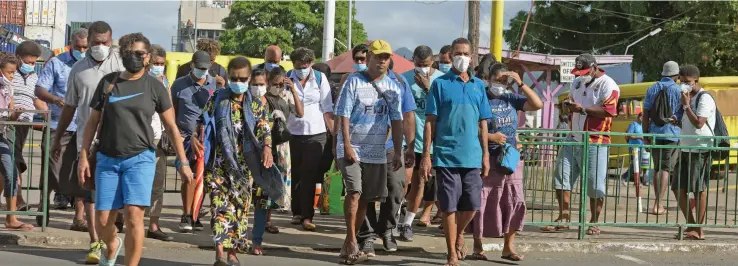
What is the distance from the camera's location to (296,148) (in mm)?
11484

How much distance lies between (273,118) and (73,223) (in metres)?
2.19

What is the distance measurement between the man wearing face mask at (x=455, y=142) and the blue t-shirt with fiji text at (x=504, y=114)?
20.0 inches

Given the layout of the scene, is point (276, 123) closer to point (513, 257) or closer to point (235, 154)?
point (235, 154)

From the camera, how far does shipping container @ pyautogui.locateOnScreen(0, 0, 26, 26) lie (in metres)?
53.1

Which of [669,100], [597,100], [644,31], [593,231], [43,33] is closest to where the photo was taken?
[597,100]

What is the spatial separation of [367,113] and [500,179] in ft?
4.30

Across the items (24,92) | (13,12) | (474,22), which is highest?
(13,12)

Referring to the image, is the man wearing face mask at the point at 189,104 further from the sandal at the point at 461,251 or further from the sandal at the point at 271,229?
the sandal at the point at 461,251

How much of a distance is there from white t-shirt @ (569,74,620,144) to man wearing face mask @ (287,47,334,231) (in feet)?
8.48

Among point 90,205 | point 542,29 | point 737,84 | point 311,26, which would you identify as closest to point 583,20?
point 542,29

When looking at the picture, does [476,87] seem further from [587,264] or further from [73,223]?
[73,223]

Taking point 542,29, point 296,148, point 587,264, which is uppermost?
point 542,29

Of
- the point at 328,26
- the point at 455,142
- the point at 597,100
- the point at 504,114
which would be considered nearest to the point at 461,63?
the point at 455,142

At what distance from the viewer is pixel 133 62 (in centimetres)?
780
